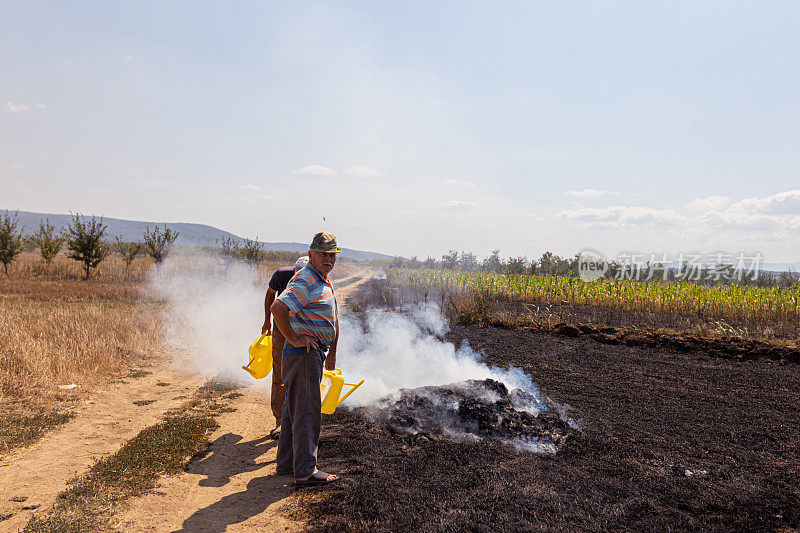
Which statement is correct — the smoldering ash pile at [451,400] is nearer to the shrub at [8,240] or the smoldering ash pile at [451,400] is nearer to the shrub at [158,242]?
the shrub at [158,242]

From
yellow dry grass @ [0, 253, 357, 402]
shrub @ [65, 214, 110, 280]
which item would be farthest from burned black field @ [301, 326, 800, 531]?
shrub @ [65, 214, 110, 280]

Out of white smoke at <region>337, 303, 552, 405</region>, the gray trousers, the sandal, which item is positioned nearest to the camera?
the gray trousers

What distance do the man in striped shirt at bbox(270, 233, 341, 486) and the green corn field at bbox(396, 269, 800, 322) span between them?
13.6 meters

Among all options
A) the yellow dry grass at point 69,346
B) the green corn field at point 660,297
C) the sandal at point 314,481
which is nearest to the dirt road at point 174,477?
the sandal at point 314,481

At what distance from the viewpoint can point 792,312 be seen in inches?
612

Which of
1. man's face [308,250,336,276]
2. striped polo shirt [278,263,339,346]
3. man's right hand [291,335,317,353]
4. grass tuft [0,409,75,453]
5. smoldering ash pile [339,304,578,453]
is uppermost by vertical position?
man's face [308,250,336,276]

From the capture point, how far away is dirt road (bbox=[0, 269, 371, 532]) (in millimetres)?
3201

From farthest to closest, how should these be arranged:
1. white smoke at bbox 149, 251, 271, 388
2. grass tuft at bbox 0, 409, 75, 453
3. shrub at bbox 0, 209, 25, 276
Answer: shrub at bbox 0, 209, 25, 276 → white smoke at bbox 149, 251, 271, 388 → grass tuft at bbox 0, 409, 75, 453

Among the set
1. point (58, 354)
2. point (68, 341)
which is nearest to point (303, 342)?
point (58, 354)

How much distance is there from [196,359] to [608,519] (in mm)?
7573

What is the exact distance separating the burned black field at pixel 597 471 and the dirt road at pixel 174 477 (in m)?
0.47

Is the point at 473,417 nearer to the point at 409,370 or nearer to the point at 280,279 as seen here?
the point at 409,370

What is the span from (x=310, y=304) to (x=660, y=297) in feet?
57.1

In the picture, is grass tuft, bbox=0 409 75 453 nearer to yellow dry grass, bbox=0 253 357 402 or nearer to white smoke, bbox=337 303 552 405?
yellow dry grass, bbox=0 253 357 402
